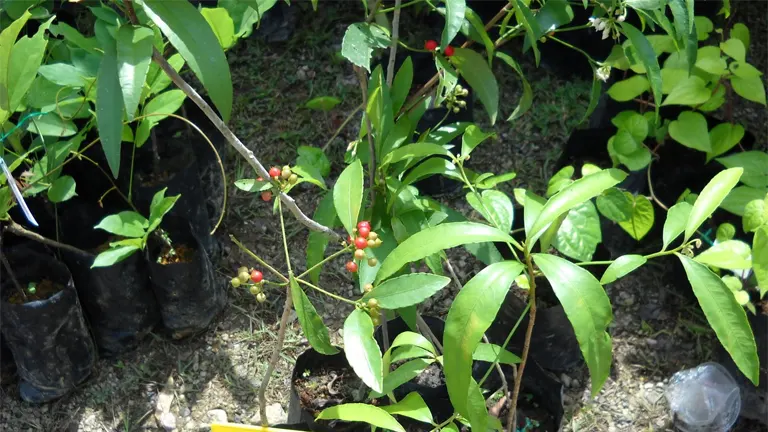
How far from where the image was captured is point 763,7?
252 cm

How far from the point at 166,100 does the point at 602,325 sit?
1.07 metres

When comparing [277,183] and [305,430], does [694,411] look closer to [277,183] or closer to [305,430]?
[305,430]

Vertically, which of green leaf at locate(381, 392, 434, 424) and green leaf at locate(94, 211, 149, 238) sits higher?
green leaf at locate(381, 392, 434, 424)

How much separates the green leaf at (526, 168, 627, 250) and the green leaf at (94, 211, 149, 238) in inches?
36.0

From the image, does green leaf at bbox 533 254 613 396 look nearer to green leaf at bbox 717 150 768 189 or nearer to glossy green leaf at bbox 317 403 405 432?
glossy green leaf at bbox 317 403 405 432

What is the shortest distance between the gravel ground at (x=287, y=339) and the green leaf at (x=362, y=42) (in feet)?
2.87

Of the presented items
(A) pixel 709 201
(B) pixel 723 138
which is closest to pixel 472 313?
(A) pixel 709 201

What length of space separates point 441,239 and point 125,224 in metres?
0.89

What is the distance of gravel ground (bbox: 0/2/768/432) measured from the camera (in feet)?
5.32

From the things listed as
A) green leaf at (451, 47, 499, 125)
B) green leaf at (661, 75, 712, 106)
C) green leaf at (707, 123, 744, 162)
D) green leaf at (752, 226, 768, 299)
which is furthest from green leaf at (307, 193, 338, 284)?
green leaf at (707, 123, 744, 162)

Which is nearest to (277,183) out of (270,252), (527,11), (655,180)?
(527,11)

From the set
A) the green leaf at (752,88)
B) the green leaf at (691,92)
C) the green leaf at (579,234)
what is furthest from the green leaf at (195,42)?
the green leaf at (752,88)

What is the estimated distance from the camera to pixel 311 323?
897mm

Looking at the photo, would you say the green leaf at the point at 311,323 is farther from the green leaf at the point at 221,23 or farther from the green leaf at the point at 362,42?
the green leaf at the point at 221,23
